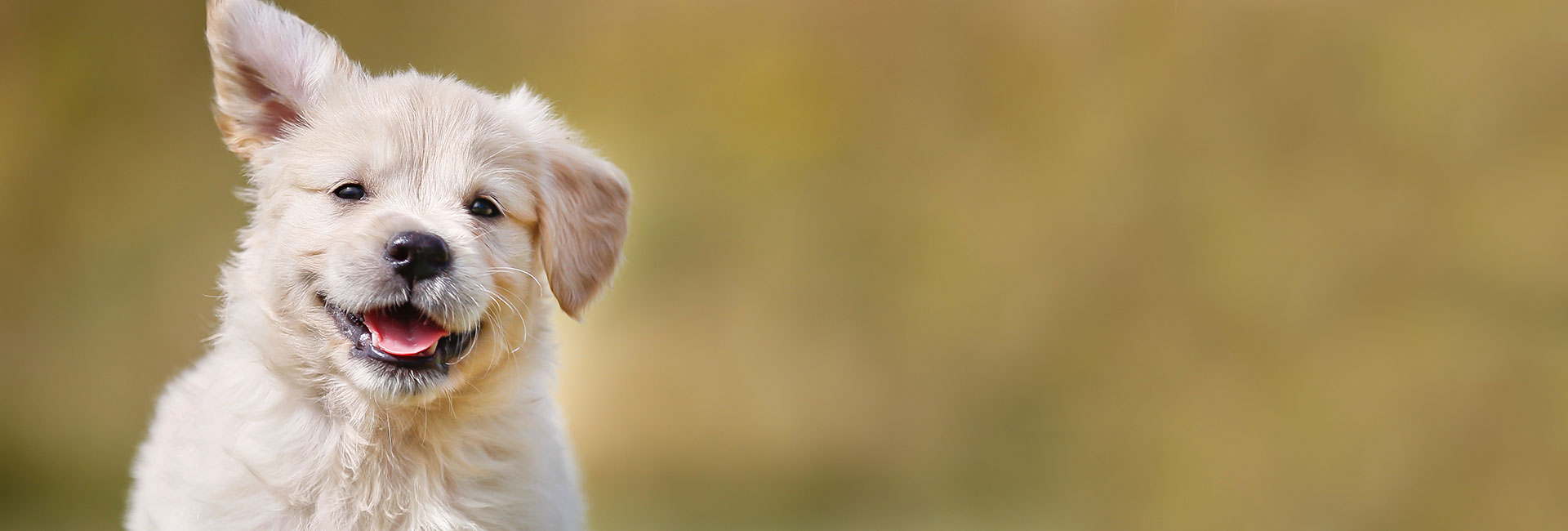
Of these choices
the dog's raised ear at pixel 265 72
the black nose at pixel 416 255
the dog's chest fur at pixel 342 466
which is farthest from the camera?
the dog's raised ear at pixel 265 72

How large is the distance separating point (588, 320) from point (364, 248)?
2012mm

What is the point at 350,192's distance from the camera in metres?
2.56

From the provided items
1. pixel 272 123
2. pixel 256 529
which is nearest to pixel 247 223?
pixel 272 123

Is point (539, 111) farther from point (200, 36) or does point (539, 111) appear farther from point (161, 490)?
point (200, 36)

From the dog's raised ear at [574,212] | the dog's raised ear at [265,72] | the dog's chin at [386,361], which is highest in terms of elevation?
the dog's raised ear at [265,72]

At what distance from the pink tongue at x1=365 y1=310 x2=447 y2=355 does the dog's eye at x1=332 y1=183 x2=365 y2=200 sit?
0.72 ft

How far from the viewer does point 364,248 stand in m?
2.40

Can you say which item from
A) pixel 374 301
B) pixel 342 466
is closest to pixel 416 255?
pixel 374 301

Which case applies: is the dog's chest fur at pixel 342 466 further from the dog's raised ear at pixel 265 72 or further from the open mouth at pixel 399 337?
the dog's raised ear at pixel 265 72

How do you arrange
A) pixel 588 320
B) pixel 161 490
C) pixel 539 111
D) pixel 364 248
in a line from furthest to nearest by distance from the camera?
pixel 588 320 → pixel 539 111 → pixel 161 490 → pixel 364 248

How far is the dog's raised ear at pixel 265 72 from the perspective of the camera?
8.83 feet

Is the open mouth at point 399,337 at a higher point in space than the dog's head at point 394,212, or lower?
lower

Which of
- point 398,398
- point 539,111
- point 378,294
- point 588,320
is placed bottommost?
point 588,320

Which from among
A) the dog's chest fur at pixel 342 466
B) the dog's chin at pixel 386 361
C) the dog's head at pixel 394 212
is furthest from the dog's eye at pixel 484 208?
the dog's chest fur at pixel 342 466
